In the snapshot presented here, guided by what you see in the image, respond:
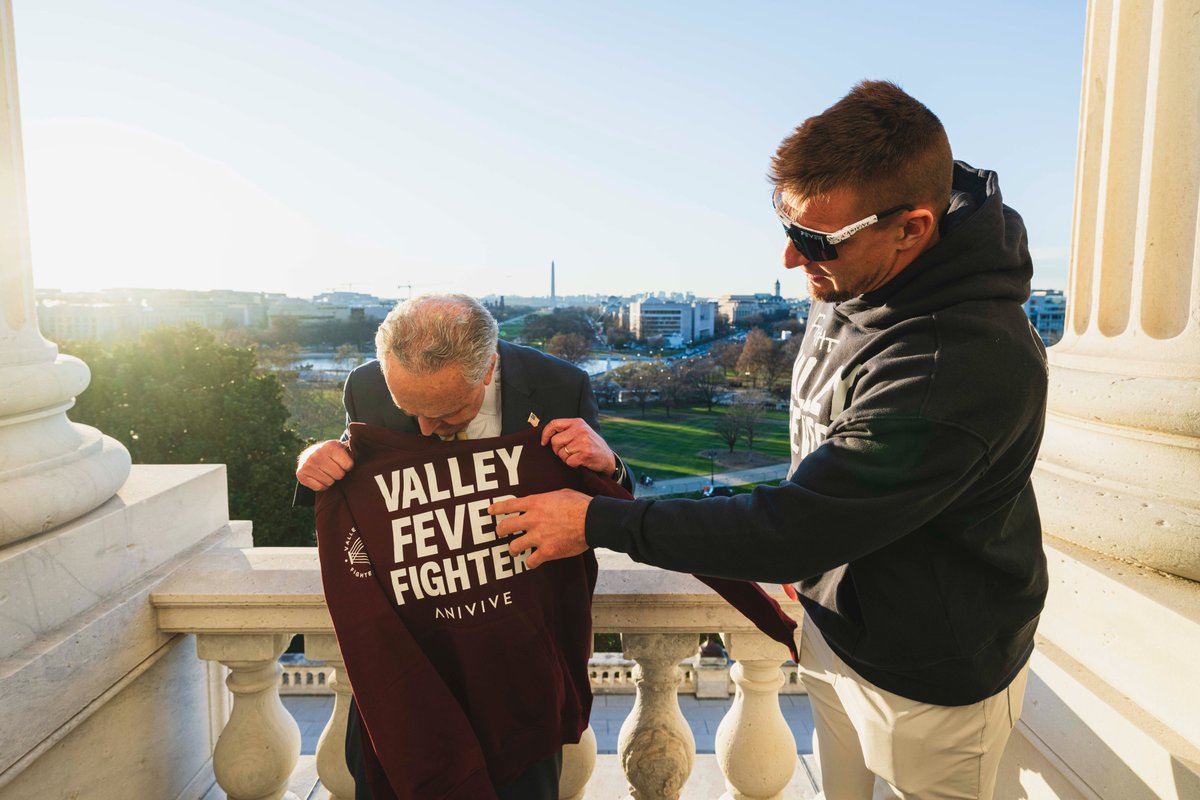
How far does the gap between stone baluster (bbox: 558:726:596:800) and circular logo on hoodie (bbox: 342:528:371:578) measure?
105cm

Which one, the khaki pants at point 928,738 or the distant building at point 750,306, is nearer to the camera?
the khaki pants at point 928,738

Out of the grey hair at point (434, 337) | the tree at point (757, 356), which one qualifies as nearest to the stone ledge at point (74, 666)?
the grey hair at point (434, 337)

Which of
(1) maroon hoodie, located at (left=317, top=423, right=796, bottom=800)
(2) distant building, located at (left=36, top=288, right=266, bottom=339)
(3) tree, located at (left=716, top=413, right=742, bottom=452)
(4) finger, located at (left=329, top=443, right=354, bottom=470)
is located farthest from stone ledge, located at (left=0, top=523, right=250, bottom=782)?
(3) tree, located at (left=716, top=413, right=742, bottom=452)

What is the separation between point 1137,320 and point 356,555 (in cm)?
270

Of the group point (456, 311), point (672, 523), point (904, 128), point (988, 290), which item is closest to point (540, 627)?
point (672, 523)

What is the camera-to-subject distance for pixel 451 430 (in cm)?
297

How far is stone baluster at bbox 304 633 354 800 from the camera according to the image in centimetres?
302

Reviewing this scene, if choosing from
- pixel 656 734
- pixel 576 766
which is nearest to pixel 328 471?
pixel 576 766

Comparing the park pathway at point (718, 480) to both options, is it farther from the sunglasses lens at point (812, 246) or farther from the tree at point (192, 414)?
the sunglasses lens at point (812, 246)

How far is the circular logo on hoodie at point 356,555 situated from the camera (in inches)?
102

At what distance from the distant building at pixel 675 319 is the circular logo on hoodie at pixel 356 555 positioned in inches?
2962

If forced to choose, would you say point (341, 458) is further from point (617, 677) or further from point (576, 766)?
point (617, 677)

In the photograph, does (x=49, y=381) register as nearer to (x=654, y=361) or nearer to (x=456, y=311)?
(x=456, y=311)

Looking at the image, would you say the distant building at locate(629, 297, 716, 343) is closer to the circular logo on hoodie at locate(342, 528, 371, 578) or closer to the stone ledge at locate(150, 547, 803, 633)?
the stone ledge at locate(150, 547, 803, 633)
